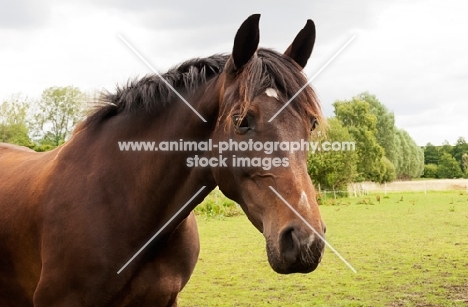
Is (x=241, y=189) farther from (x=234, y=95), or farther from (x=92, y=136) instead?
(x=92, y=136)

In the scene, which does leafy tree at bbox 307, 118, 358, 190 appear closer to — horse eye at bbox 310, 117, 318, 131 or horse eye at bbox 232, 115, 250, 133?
horse eye at bbox 310, 117, 318, 131

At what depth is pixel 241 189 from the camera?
292 cm

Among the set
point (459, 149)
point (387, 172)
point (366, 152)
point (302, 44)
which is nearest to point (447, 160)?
point (459, 149)

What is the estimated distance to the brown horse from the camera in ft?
8.95

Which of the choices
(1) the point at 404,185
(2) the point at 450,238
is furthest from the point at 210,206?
(1) the point at 404,185

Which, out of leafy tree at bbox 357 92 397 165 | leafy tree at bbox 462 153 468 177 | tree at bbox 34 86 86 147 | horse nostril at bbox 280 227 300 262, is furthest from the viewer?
leafy tree at bbox 462 153 468 177

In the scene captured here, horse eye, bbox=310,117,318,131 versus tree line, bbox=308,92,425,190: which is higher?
tree line, bbox=308,92,425,190

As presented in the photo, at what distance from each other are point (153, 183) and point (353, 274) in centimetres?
726

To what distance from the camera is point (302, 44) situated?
3316 mm

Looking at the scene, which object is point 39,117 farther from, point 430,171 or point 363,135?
point 430,171

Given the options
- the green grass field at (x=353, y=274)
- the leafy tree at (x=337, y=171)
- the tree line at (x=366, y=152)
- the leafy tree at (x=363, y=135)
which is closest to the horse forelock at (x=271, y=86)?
the green grass field at (x=353, y=274)

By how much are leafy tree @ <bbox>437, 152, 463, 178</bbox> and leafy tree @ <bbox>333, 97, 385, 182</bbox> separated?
34.0 meters

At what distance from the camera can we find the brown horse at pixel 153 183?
8.95 ft

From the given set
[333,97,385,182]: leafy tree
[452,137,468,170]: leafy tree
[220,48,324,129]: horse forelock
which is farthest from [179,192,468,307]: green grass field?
[452,137,468,170]: leafy tree
